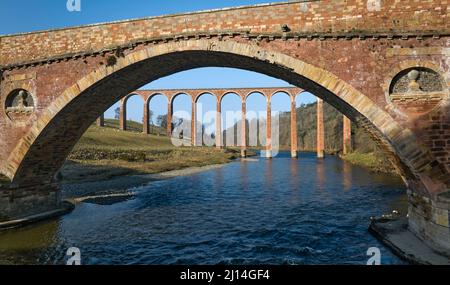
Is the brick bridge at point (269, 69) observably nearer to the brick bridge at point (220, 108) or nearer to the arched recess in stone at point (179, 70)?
the arched recess in stone at point (179, 70)

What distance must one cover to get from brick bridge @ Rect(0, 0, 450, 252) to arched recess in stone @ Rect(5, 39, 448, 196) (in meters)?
0.05

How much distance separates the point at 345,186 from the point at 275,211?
11.4m

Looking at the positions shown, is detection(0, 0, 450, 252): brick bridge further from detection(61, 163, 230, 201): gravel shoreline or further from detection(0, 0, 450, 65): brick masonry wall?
detection(61, 163, 230, 201): gravel shoreline

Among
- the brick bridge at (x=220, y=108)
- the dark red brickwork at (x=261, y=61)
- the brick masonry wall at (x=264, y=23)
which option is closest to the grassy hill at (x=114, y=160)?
the dark red brickwork at (x=261, y=61)

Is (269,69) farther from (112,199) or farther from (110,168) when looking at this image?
(110,168)

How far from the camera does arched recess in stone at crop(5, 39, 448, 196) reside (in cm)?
1080

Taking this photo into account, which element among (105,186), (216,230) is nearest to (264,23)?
(216,230)

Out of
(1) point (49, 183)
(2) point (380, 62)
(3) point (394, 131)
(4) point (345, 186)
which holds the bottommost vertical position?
(4) point (345, 186)

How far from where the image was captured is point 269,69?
14.3 m

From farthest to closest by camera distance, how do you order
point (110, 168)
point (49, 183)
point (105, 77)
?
point (110, 168)
point (49, 183)
point (105, 77)

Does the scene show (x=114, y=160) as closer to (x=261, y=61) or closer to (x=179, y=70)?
(x=179, y=70)

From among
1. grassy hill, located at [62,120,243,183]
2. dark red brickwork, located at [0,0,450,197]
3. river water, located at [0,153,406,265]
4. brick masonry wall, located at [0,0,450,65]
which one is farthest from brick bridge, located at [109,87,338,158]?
brick masonry wall, located at [0,0,450,65]

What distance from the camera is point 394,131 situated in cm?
1086

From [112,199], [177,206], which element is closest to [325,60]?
[177,206]
